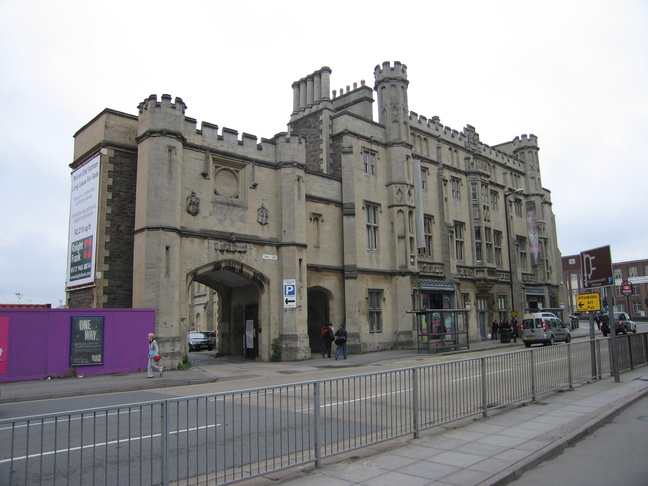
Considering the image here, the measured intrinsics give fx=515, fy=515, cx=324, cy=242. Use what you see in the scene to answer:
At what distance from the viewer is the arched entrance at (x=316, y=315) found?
2866 centimetres

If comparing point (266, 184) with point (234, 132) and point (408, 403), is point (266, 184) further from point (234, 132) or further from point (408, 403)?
point (408, 403)

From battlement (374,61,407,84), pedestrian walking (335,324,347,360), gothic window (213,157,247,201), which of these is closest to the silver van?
pedestrian walking (335,324,347,360)

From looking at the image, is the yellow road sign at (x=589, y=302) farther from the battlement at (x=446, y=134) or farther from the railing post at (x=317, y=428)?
the battlement at (x=446, y=134)

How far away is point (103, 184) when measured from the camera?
21562mm

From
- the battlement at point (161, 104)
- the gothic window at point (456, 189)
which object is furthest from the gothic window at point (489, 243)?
the battlement at point (161, 104)

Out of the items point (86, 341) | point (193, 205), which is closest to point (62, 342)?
point (86, 341)

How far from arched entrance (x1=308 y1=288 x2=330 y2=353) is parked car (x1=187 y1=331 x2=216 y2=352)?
1192 cm

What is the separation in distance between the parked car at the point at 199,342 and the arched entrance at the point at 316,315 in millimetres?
11921

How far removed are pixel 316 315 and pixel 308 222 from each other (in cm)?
552

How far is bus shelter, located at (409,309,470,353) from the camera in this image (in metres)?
26.9

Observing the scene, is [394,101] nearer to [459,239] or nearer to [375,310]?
[459,239]

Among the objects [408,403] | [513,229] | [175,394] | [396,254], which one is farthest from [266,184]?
[513,229]

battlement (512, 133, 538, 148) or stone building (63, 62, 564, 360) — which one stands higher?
battlement (512, 133, 538, 148)

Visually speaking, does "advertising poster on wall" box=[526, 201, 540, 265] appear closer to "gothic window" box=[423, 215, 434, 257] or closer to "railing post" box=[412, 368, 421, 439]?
"gothic window" box=[423, 215, 434, 257]
